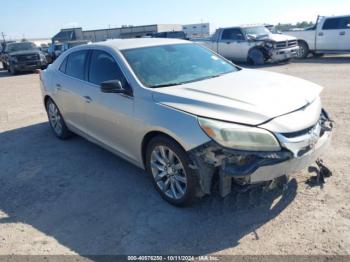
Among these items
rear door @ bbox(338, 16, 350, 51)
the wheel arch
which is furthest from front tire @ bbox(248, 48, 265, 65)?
the wheel arch

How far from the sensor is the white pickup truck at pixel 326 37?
51.3 feet

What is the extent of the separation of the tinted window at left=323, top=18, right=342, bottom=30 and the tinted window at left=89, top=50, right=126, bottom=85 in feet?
46.3

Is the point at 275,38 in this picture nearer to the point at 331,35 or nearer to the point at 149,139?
the point at 331,35

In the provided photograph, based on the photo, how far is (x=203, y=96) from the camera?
3662 mm

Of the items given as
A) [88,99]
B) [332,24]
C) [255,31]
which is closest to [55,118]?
[88,99]

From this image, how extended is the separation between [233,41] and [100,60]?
41.1 feet

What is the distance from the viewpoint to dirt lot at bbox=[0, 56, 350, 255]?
3.25 metres

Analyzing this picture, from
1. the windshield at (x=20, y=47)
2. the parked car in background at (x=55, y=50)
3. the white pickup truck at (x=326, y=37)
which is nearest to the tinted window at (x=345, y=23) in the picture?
the white pickup truck at (x=326, y=37)

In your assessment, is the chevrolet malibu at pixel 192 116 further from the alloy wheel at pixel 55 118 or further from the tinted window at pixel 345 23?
the tinted window at pixel 345 23

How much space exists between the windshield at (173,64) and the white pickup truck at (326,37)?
1281 centimetres

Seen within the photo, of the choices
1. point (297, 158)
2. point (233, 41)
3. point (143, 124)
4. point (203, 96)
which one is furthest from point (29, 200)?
point (233, 41)

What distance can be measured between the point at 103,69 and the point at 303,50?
48.2 feet

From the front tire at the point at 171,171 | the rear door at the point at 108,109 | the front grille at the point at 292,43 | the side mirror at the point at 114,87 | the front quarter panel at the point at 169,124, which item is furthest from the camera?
the front grille at the point at 292,43

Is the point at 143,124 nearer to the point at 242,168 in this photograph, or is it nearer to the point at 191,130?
the point at 191,130
